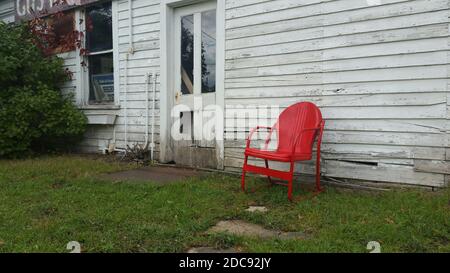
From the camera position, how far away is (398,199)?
3.12 meters

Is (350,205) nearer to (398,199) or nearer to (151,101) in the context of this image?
(398,199)

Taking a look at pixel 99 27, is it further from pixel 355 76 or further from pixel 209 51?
pixel 355 76

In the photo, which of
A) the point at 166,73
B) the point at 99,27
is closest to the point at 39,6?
the point at 99,27

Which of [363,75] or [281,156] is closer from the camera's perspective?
[281,156]

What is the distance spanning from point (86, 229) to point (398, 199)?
2.52 meters

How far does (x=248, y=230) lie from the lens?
2.61 metres

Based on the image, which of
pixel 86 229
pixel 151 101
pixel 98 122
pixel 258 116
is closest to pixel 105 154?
pixel 98 122

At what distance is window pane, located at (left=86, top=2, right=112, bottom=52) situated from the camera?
610cm

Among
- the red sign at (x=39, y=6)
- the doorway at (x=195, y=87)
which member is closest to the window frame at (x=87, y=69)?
the red sign at (x=39, y=6)

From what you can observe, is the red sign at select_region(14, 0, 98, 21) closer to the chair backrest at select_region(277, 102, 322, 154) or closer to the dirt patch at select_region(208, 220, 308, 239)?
the chair backrest at select_region(277, 102, 322, 154)

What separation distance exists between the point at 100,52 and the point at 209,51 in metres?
2.27

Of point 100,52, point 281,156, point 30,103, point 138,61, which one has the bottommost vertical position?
point 281,156

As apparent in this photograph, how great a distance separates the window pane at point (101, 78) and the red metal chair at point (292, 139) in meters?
3.27

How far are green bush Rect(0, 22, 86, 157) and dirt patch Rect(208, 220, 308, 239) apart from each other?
4171 mm
